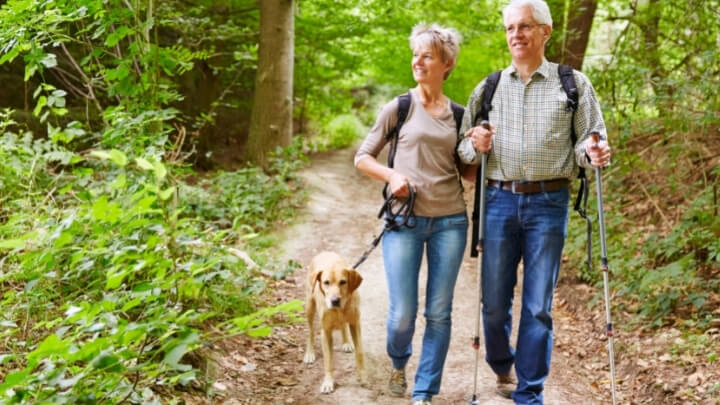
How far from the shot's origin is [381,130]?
3795 millimetres

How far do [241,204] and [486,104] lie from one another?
5.15 m

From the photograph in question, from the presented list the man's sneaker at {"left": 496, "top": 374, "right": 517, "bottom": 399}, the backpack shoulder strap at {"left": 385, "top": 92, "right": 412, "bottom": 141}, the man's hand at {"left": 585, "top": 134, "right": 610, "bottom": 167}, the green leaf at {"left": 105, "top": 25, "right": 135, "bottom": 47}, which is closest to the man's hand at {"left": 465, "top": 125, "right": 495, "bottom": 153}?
the backpack shoulder strap at {"left": 385, "top": 92, "right": 412, "bottom": 141}

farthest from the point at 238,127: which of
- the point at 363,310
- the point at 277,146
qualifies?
the point at 363,310

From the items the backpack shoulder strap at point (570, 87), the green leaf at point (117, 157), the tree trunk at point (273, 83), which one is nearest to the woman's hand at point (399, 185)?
the backpack shoulder strap at point (570, 87)

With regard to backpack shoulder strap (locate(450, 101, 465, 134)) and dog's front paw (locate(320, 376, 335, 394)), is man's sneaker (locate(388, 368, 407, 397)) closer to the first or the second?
dog's front paw (locate(320, 376, 335, 394))

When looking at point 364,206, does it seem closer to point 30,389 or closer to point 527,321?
point 527,321

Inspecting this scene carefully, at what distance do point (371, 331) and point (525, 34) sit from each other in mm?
3082

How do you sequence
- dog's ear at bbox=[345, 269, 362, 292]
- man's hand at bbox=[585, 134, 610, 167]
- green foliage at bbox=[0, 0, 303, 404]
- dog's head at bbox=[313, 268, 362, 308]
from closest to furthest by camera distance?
green foliage at bbox=[0, 0, 303, 404] < man's hand at bbox=[585, 134, 610, 167] < dog's head at bbox=[313, 268, 362, 308] < dog's ear at bbox=[345, 269, 362, 292]

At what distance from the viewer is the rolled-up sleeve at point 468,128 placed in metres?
3.64

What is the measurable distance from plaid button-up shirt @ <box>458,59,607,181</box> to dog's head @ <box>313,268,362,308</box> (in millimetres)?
1262

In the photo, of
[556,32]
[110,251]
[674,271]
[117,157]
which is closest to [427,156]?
[110,251]

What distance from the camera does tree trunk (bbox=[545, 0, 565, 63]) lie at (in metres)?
8.66

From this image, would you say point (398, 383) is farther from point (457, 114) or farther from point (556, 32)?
point (556, 32)

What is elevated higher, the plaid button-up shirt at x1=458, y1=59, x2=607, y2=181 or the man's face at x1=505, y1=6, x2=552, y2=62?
the man's face at x1=505, y1=6, x2=552, y2=62
